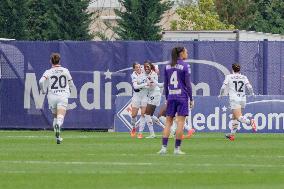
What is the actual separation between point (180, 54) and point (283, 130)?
14688 mm

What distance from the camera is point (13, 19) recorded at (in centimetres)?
5641

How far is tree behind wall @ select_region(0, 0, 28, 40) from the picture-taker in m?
55.9

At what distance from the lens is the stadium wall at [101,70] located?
135ft

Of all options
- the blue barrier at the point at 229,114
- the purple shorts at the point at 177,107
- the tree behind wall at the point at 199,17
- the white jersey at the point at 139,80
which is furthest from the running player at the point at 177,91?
the tree behind wall at the point at 199,17

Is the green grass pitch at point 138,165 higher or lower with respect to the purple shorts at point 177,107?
lower

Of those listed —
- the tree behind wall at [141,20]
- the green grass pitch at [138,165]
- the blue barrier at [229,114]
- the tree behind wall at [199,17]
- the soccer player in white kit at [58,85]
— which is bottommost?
the green grass pitch at [138,165]

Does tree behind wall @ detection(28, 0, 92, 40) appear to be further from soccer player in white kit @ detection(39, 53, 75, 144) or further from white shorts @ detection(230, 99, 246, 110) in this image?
soccer player in white kit @ detection(39, 53, 75, 144)

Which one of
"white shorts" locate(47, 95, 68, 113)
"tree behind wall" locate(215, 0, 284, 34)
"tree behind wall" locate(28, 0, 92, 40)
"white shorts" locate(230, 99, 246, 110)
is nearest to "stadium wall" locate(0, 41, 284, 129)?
"white shorts" locate(230, 99, 246, 110)

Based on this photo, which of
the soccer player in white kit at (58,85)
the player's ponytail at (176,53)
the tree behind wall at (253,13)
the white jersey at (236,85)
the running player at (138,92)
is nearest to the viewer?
the player's ponytail at (176,53)

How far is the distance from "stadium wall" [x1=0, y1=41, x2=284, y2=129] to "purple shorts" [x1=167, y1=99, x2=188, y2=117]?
16.1 metres

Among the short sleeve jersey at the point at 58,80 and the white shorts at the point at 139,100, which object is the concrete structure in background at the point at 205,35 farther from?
the short sleeve jersey at the point at 58,80

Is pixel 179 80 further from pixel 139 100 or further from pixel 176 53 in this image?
pixel 139 100

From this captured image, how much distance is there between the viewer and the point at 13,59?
41.7 metres

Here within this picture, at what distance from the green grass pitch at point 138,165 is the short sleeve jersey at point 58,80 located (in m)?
1.26
